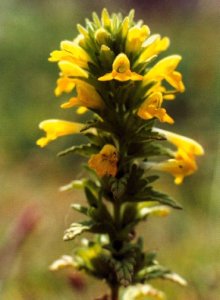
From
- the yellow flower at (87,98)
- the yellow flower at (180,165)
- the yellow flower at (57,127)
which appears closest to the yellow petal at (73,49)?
the yellow flower at (87,98)

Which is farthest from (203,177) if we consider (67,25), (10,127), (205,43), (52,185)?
(67,25)

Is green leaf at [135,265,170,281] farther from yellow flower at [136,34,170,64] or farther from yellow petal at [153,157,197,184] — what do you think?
yellow flower at [136,34,170,64]

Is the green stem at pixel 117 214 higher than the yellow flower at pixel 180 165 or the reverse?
the reverse

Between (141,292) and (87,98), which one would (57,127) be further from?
(141,292)

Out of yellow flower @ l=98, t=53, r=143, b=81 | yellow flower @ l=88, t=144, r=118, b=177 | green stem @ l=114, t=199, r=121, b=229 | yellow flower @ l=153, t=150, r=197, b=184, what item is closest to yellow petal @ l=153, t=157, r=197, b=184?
yellow flower @ l=153, t=150, r=197, b=184

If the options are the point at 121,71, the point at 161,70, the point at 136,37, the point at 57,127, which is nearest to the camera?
the point at 121,71

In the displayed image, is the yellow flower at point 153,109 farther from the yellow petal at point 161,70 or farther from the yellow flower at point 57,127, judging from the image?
the yellow flower at point 57,127

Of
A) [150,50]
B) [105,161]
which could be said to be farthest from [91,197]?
[150,50]
